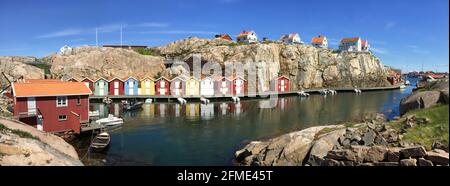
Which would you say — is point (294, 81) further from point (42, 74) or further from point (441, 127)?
point (441, 127)

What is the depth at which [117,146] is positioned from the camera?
105ft

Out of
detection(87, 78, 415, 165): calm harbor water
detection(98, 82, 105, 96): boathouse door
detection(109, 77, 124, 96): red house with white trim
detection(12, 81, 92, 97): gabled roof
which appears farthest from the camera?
detection(109, 77, 124, 96): red house with white trim

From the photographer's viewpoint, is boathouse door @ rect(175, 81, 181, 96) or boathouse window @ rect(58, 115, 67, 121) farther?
boathouse door @ rect(175, 81, 181, 96)

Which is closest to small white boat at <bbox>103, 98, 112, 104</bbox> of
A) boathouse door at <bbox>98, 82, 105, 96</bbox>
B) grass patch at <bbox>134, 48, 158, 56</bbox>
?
boathouse door at <bbox>98, 82, 105, 96</bbox>

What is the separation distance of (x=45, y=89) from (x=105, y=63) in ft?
228

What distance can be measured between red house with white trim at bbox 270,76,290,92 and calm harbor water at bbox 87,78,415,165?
116 feet

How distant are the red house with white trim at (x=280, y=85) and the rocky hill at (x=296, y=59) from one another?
13.5 ft

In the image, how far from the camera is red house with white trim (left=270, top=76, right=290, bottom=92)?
315 feet

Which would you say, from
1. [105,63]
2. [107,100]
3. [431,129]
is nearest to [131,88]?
[107,100]

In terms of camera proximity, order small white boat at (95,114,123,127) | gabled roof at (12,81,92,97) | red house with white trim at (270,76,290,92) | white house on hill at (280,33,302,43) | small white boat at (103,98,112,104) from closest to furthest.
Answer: gabled roof at (12,81,92,97) < small white boat at (95,114,123,127) < small white boat at (103,98,112,104) < red house with white trim at (270,76,290,92) < white house on hill at (280,33,302,43)

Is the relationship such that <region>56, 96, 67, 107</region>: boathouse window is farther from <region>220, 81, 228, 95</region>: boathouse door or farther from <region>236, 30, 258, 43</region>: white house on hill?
<region>236, 30, 258, 43</region>: white house on hill

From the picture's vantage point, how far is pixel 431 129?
58.5 feet

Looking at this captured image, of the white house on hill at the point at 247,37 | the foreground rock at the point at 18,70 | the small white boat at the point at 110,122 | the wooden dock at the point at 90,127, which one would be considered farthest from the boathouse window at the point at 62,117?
the white house on hill at the point at 247,37
